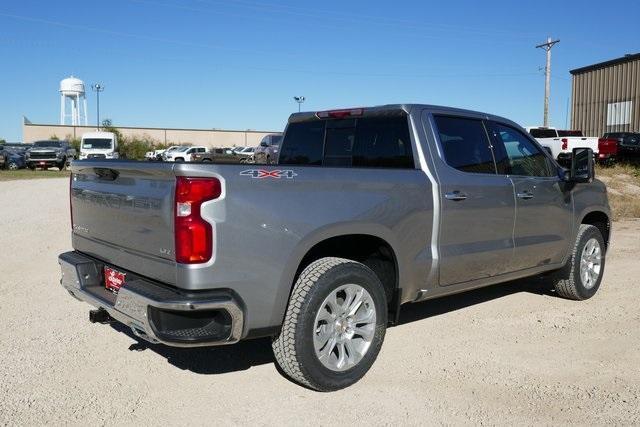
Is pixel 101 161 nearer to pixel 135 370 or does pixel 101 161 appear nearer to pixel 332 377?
pixel 135 370

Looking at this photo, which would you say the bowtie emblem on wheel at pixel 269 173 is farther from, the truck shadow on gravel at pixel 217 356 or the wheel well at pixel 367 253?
the truck shadow on gravel at pixel 217 356

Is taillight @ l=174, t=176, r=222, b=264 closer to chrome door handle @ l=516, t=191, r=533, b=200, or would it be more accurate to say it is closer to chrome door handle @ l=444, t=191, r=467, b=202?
chrome door handle @ l=444, t=191, r=467, b=202

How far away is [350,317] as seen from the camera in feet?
13.1

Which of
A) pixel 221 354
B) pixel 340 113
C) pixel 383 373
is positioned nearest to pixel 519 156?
pixel 340 113

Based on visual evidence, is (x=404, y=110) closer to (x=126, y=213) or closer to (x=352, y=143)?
(x=352, y=143)

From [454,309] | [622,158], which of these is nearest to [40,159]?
[622,158]

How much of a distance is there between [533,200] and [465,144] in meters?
0.95

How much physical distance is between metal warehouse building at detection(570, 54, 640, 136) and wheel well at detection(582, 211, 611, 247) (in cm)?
3106

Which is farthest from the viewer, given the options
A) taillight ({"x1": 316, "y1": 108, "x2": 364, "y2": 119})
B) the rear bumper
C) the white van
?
the white van

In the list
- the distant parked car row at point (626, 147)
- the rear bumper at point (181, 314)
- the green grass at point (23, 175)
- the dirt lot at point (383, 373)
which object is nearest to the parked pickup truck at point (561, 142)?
the distant parked car row at point (626, 147)

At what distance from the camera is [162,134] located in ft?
261

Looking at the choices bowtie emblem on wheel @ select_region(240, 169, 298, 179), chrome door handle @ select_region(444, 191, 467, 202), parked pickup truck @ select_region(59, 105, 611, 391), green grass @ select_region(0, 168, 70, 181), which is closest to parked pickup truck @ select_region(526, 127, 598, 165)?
parked pickup truck @ select_region(59, 105, 611, 391)

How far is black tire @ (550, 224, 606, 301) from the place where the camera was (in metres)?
6.13

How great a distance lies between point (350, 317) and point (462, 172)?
1564 mm
